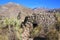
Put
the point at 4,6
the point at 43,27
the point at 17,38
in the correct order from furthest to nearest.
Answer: the point at 4,6 → the point at 43,27 → the point at 17,38

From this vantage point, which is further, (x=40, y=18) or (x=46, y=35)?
(x=40, y=18)

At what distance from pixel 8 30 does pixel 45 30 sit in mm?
3239

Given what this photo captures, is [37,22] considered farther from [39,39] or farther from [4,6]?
[4,6]

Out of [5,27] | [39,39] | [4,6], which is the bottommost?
[39,39]

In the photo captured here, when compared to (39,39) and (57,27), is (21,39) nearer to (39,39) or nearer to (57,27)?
(39,39)

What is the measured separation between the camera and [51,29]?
17.3 m

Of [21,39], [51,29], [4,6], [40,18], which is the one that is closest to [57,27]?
[51,29]

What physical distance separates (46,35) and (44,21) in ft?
5.09

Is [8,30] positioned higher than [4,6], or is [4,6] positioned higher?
[4,6]

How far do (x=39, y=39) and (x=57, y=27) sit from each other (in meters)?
1.88

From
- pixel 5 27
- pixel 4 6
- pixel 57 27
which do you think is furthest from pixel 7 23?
pixel 4 6

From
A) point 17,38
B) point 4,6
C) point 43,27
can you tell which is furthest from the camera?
point 4,6

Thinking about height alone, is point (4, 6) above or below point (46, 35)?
above

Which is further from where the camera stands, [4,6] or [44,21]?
[4,6]
